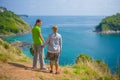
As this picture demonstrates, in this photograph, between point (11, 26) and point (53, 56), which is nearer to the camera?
point (53, 56)

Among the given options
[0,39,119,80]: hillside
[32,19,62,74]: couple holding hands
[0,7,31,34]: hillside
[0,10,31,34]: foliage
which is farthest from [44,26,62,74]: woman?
[0,10,31,34]: foliage

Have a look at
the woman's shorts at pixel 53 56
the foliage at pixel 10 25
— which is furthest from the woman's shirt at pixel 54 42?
the foliage at pixel 10 25

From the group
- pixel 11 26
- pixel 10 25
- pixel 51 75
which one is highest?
pixel 10 25

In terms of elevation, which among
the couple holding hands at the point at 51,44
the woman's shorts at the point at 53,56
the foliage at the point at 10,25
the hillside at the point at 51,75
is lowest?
the hillside at the point at 51,75

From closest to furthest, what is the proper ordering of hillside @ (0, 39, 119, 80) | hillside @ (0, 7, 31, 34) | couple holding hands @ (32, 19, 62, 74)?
hillside @ (0, 39, 119, 80) → couple holding hands @ (32, 19, 62, 74) → hillside @ (0, 7, 31, 34)

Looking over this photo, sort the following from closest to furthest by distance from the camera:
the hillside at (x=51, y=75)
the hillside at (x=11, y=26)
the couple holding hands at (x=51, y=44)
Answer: the hillside at (x=51, y=75) → the couple holding hands at (x=51, y=44) → the hillside at (x=11, y=26)

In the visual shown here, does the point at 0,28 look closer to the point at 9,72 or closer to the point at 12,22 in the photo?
the point at 12,22

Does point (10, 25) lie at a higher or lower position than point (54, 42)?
higher

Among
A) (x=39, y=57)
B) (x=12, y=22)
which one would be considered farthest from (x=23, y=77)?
(x=12, y=22)

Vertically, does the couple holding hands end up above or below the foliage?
below

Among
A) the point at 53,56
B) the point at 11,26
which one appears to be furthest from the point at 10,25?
the point at 53,56

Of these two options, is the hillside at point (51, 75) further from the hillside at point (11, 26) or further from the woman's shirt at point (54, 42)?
the hillside at point (11, 26)

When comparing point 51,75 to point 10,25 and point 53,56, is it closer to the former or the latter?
point 53,56

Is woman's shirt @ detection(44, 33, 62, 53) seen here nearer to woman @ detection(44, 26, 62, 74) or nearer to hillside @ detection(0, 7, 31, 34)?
woman @ detection(44, 26, 62, 74)
